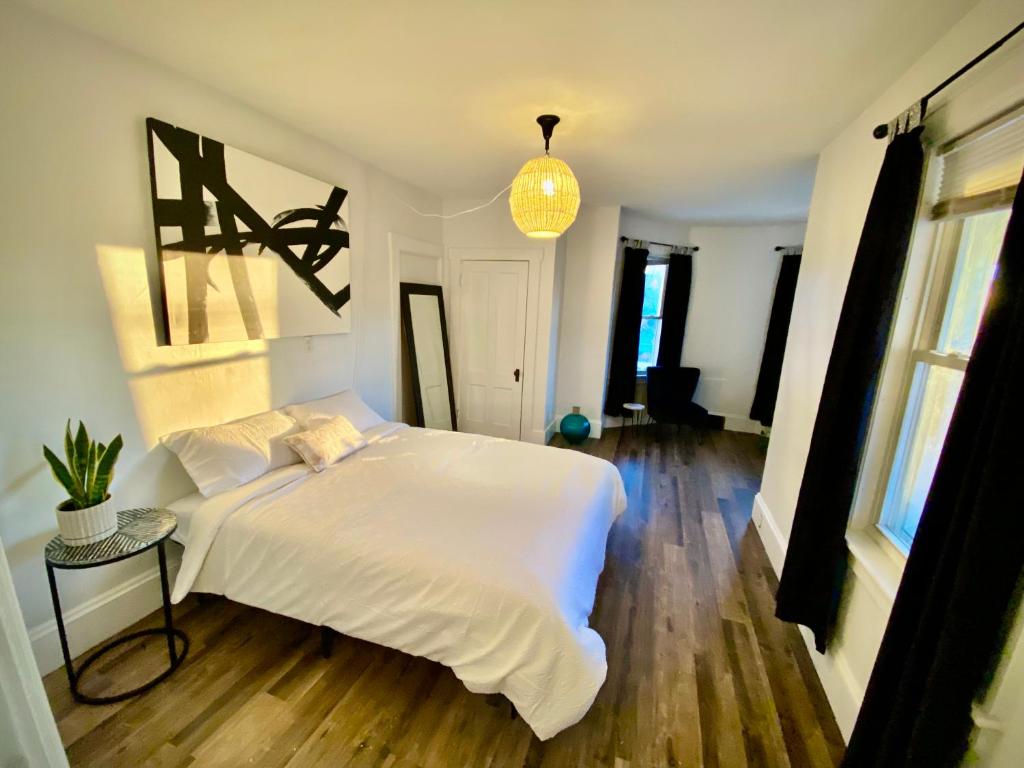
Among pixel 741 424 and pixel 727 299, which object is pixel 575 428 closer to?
pixel 741 424

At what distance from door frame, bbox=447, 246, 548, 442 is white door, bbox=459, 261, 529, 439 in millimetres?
33

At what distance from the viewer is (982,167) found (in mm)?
1274

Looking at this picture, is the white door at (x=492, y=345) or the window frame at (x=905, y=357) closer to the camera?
the window frame at (x=905, y=357)

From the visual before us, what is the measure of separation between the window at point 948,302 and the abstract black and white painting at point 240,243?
9.93 ft

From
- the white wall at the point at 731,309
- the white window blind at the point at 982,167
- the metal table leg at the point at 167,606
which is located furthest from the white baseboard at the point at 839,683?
the white wall at the point at 731,309

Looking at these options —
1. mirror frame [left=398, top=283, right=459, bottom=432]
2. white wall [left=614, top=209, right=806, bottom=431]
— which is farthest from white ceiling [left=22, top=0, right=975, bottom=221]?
white wall [left=614, top=209, right=806, bottom=431]

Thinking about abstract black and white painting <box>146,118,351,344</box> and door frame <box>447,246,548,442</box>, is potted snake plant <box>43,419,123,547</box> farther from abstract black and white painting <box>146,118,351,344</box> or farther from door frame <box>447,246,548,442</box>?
door frame <box>447,246,548,442</box>

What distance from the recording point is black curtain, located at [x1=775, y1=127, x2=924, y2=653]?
1449 millimetres

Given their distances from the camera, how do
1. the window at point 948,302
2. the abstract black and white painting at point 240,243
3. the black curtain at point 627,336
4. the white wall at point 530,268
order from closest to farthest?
the window at point 948,302, the abstract black and white painting at point 240,243, the white wall at point 530,268, the black curtain at point 627,336

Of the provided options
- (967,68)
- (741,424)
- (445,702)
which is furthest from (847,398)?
(741,424)

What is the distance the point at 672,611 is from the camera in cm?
213

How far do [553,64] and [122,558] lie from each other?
251 centimetres

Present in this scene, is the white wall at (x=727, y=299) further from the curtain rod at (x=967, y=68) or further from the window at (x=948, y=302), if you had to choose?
the window at (x=948, y=302)

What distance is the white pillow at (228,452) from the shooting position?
1.95m
